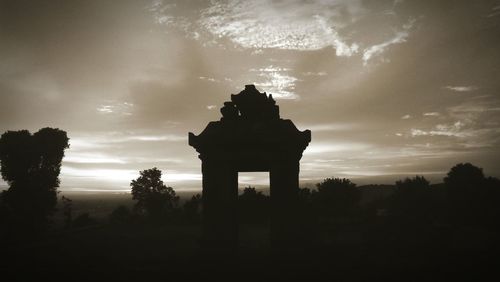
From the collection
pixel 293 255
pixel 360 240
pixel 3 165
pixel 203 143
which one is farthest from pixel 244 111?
pixel 3 165

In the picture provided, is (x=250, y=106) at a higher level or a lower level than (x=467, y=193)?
higher

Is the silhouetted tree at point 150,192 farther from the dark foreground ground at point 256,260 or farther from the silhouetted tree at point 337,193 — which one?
the dark foreground ground at point 256,260

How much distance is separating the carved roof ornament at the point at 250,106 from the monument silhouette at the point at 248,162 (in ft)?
0.13

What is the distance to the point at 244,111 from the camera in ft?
27.5

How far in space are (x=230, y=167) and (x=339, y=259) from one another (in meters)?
3.55

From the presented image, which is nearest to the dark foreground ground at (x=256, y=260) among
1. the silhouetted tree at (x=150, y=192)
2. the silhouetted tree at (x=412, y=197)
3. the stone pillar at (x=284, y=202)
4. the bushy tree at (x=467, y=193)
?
the stone pillar at (x=284, y=202)

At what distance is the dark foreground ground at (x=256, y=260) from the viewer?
6012 mm

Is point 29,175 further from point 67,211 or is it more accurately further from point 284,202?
point 284,202

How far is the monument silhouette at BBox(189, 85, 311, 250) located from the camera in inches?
301

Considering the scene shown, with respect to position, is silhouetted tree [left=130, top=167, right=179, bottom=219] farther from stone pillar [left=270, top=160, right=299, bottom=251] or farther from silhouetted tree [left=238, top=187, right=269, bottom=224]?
stone pillar [left=270, top=160, right=299, bottom=251]

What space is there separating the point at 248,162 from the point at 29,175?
2910cm

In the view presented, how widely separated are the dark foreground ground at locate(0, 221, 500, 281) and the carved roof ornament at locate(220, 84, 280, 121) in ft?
12.0

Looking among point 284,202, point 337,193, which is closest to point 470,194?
point 337,193

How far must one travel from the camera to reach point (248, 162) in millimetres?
8141
